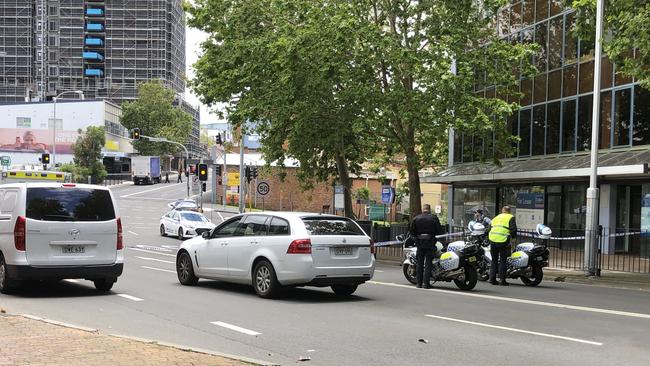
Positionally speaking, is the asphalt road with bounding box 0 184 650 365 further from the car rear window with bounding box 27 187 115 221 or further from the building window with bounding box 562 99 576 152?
the building window with bounding box 562 99 576 152

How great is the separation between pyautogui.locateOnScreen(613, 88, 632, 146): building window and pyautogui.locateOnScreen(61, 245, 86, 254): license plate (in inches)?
743

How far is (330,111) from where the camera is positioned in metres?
24.6

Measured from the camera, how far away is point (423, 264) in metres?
14.3

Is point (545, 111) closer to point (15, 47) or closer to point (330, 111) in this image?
point (330, 111)

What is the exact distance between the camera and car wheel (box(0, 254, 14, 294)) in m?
11.6

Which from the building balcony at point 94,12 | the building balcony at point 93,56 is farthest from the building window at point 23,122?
the building balcony at point 94,12

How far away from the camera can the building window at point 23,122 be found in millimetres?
88838

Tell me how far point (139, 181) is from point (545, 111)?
6634 cm

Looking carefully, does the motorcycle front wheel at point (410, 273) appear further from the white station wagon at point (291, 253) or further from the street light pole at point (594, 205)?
the street light pole at point (594, 205)

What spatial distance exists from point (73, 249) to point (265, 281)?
3345 millimetres

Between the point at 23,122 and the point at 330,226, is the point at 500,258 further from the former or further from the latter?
the point at 23,122

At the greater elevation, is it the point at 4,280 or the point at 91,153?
the point at 91,153

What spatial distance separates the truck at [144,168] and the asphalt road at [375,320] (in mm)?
71753

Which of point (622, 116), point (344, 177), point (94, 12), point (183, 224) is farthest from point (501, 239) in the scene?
point (94, 12)
